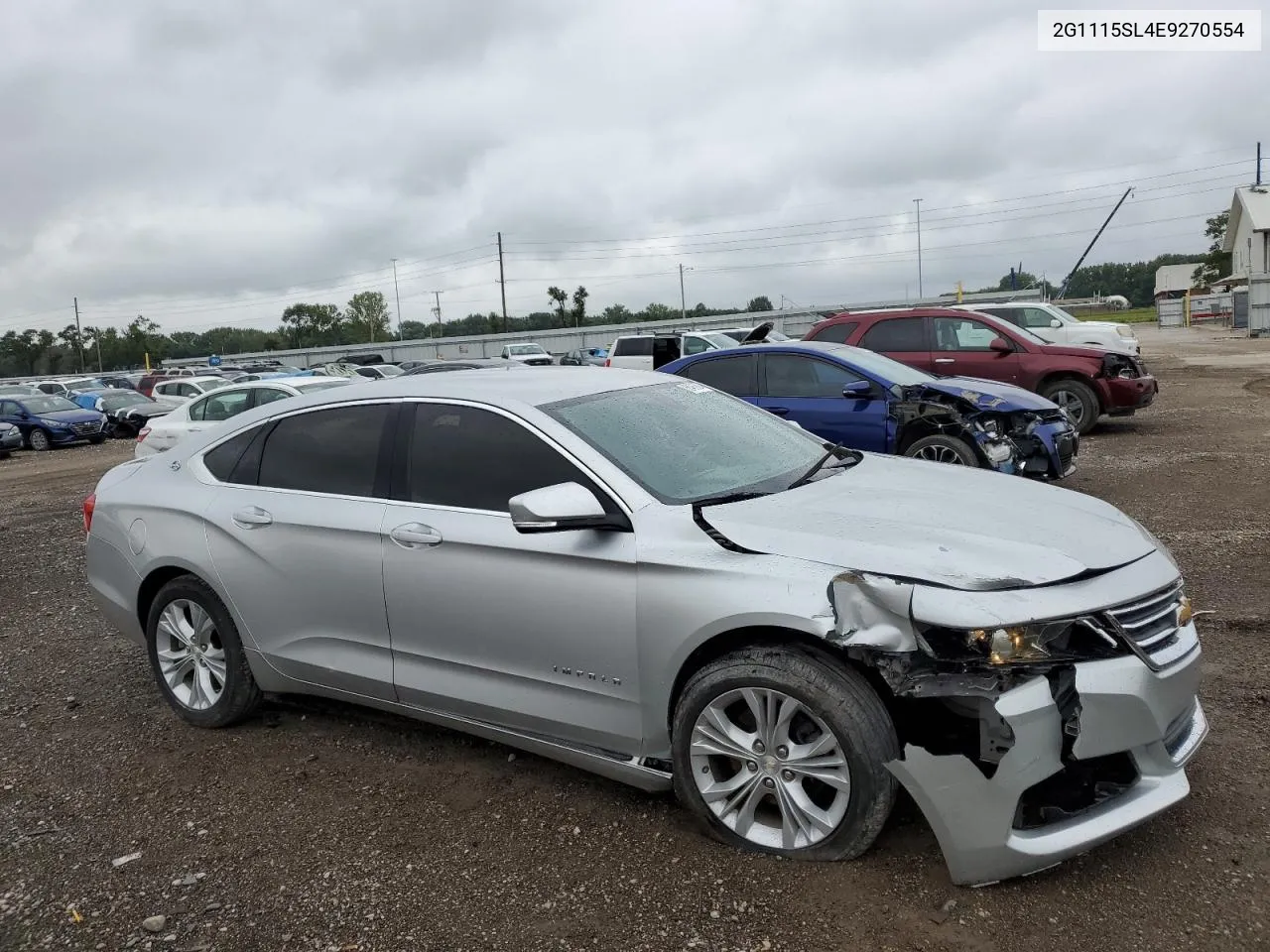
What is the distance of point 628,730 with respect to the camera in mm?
3195

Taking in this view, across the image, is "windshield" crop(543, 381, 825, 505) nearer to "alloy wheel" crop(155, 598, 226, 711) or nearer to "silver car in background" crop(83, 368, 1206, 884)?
"silver car in background" crop(83, 368, 1206, 884)

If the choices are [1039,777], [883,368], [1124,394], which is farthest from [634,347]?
[1039,777]

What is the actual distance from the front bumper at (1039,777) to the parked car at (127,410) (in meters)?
24.6

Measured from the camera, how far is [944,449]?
26.6ft

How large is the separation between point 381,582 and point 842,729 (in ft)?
6.08

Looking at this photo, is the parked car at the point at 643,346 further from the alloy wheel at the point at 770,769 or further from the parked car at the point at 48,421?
the alloy wheel at the point at 770,769

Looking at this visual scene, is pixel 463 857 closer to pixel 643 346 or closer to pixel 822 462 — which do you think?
pixel 822 462

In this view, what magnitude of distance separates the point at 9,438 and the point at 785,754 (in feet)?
79.0

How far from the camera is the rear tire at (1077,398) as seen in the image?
39.1ft

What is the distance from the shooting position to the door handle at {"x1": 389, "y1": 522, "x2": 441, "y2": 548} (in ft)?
11.6

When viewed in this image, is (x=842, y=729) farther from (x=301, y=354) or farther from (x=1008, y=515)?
(x=301, y=354)

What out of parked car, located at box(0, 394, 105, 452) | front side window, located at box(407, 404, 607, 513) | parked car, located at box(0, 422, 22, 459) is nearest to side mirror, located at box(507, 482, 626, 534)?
front side window, located at box(407, 404, 607, 513)

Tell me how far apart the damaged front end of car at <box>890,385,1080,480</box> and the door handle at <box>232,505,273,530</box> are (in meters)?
5.75

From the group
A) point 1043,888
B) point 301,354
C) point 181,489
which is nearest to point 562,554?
point 1043,888
